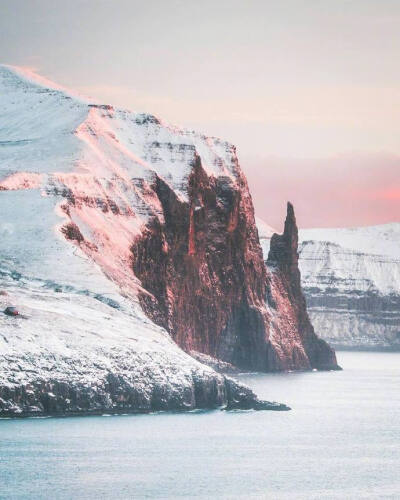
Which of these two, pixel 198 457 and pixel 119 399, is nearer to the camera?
pixel 198 457

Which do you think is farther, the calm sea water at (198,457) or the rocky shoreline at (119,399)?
the rocky shoreline at (119,399)

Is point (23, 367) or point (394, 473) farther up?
point (23, 367)

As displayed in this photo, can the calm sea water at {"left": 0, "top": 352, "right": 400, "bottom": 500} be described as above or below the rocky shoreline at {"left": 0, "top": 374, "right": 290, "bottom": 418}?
below

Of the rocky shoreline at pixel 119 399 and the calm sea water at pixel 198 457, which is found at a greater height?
the rocky shoreline at pixel 119 399

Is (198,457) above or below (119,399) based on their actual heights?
below

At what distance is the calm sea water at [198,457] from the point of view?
110062 mm

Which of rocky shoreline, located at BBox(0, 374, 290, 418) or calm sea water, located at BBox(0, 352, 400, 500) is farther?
rocky shoreline, located at BBox(0, 374, 290, 418)

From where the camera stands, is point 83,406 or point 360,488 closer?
point 360,488

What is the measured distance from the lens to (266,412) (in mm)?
165250

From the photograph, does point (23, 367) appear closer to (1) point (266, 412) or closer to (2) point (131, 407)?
Answer: (2) point (131, 407)

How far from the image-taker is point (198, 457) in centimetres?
12600

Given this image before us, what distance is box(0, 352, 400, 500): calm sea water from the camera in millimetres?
110062

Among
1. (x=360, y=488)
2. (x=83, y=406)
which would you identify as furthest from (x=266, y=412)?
(x=360, y=488)

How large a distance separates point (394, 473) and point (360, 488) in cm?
914
